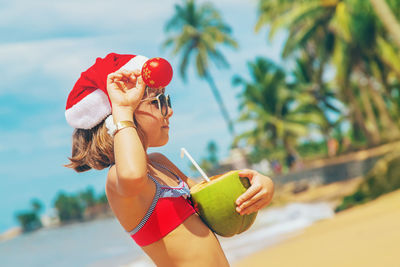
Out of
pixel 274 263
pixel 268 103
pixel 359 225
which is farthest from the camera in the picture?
pixel 268 103

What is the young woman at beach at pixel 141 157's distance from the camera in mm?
1647

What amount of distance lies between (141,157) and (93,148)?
0.27 meters

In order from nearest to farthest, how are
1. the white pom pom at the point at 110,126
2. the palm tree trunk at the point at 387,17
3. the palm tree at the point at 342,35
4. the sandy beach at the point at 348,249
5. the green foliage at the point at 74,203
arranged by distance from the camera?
the white pom pom at the point at 110,126 → the sandy beach at the point at 348,249 → the palm tree trunk at the point at 387,17 → the palm tree at the point at 342,35 → the green foliage at the point at 74,203

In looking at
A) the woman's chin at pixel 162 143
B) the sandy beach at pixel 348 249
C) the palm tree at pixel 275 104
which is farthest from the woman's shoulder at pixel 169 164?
the palm tree at pixel 275 104

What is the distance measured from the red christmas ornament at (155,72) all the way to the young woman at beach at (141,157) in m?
0.05

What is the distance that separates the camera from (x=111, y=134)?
164 cm

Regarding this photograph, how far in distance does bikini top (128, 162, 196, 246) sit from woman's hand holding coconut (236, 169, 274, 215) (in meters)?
0.21

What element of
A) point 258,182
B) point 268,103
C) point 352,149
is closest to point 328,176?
point 352,149

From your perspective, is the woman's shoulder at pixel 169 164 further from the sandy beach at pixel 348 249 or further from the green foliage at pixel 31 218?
the green foliage at pixel 31 218

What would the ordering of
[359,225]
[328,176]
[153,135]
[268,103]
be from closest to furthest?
[153,135] < [359,225] < [328,176] < [268,103]

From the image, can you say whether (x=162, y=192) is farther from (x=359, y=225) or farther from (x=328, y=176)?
(x=328, y=176)

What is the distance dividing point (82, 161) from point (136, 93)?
14.3 inches

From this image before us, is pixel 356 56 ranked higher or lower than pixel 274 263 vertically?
higher

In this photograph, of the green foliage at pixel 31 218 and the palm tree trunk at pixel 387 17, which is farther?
the green foliage at pixel 31 218
